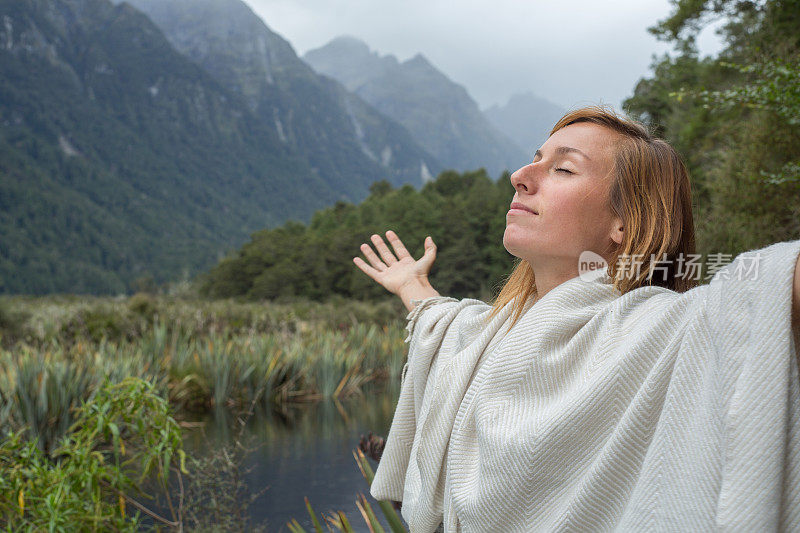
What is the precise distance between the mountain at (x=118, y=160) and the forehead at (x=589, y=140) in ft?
171

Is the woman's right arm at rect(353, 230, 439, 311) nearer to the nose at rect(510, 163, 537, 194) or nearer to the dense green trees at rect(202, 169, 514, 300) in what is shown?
the nose at rect(510, 163, 537, 194)

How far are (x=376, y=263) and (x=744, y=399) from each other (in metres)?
1.23

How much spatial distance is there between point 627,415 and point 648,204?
0.43 metres

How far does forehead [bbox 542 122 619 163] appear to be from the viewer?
1141 mm

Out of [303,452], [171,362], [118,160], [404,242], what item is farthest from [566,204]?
[118,160]

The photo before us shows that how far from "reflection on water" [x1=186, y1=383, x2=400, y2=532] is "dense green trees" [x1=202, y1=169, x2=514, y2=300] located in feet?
43.6

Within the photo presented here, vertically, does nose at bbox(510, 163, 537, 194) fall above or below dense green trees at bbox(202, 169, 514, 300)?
above

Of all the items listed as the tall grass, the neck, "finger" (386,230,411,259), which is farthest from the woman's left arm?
the tall grass

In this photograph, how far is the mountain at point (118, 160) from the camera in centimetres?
5722

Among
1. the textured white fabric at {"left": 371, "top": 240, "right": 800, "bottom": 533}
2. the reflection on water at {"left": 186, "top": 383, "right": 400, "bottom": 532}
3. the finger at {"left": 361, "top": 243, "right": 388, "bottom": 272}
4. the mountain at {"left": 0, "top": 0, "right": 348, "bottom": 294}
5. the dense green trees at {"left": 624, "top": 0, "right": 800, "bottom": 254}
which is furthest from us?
the mountain at {"left": 0, "top": 0, "right": 348, "bottom": 294}

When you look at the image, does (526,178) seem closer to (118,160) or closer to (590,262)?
(590,262)

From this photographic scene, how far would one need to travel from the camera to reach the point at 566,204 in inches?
43.7

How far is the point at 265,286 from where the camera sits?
26.1 metres

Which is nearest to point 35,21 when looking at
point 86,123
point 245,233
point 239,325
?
point 86,123
